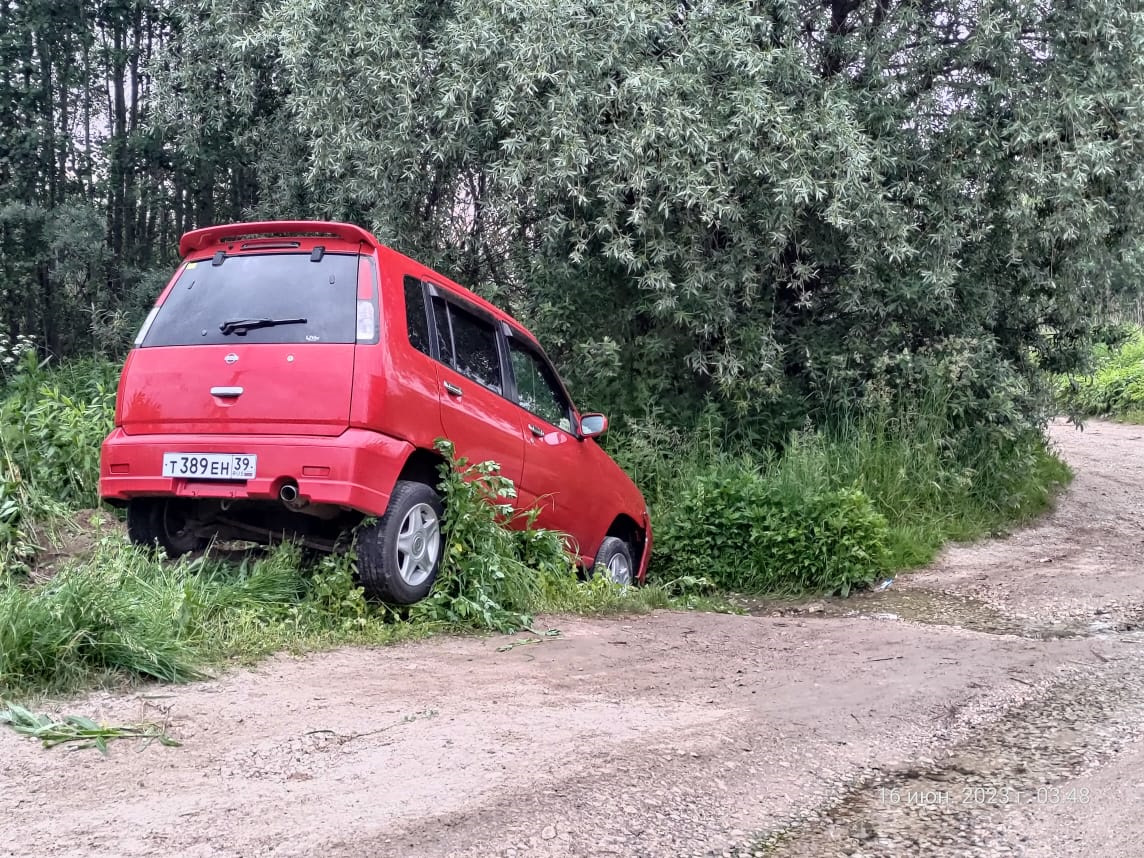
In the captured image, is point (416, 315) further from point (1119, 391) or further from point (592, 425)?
point (1119, 391)

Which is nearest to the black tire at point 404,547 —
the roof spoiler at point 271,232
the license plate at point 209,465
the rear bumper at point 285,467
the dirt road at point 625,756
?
the rear bumper at point 285,467

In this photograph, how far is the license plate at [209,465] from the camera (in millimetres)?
4609

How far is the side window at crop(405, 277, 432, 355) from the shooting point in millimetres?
5078

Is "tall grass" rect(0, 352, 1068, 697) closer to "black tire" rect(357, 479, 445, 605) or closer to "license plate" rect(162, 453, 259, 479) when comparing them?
"black tire" rect(357, 479, 445, 605)

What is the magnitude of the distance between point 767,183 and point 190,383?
16.4 feet

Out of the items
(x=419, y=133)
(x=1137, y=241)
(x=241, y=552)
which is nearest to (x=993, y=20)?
(x=1137, y=241)

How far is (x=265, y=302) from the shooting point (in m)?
4.90

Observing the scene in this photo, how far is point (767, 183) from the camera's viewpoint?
8.05 metres

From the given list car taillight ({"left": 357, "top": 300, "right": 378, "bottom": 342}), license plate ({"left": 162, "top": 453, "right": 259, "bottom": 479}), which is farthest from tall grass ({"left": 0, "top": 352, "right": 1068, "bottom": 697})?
car taillight ({"left": 357, "top": 300, "right": 378, "bottom": 342})

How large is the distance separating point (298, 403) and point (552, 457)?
2.01 meters

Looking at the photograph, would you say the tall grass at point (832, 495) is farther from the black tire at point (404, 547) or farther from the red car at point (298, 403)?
the black tire at point (404, 547)

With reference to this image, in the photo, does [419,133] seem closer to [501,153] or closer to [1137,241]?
[501,153]

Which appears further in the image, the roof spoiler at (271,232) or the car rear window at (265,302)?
the roof spoiler at (271,232)

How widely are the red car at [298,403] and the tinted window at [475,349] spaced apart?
3cm
